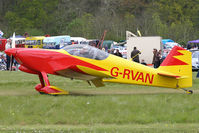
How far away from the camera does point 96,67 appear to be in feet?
49.6

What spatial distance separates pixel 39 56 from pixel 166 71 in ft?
15.0

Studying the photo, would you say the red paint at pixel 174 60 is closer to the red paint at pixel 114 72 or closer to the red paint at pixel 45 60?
the red paint at pixel 114 72

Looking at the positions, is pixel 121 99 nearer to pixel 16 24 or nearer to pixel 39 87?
pixel 39 87

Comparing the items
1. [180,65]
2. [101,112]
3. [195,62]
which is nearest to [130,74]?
[180,65]

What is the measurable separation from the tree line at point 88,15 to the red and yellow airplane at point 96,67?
49.9 meters

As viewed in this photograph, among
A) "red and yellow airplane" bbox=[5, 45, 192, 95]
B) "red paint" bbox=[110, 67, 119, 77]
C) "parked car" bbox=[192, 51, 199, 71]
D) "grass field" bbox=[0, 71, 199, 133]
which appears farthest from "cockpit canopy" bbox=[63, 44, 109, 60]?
"parked car" bbox=[192, 51, 199, 71]

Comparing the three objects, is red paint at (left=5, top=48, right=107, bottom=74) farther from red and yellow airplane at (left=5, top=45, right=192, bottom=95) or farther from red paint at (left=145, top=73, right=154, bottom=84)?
red paint at (left=145, top=73, right=154, bottom=84)

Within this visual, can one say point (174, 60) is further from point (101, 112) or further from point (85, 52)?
point (101, 112)

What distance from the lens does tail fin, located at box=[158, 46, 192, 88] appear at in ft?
51.0

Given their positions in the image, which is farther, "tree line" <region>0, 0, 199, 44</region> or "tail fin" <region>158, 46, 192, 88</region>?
"tree line" <region>0, 0, 199, 44</region>

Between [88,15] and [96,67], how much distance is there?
62.3 m

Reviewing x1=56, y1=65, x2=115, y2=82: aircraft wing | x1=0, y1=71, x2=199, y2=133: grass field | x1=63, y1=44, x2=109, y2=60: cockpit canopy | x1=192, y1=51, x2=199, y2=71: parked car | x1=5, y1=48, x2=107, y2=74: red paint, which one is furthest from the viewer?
x1=192, y1=51, x2=199, y2=71: parked car

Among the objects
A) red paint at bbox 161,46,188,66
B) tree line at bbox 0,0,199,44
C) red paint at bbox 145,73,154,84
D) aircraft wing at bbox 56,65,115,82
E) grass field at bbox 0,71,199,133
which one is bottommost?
grass field at bbox 0,71,199,133

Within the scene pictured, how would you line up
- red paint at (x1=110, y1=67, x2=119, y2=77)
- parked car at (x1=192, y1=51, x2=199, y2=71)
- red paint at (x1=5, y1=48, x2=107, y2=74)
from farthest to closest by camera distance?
parked car at (x1=192, y1=51, x2=199, y2=71) < red paint at (x1=110, y1=67, x2=119, y2=77) < red paint at (x1=5, y1=48, x2=107, y2=74)
